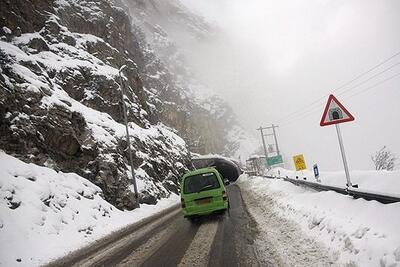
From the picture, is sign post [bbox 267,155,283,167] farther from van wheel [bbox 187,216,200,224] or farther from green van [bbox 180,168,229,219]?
green van [bbox 180,168,229,219]

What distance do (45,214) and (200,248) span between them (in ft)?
25.8

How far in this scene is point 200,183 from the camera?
13227 mm

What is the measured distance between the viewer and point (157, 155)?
1395 inches

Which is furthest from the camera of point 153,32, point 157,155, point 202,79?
point 202,79

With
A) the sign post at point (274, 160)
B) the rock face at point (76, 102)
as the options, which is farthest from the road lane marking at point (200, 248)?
the sign post at point (274, 160)

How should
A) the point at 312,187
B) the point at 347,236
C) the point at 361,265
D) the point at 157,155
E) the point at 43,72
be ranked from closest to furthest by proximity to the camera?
the point at 361,265 < the point at 347,236 < the point at 312,187 < the point at 43,72 < the point at 157,155

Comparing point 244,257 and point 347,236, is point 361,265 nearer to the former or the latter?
point 347,236

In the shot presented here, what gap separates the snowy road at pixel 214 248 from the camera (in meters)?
6.60

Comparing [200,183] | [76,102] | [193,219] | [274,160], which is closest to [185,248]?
[200,183]

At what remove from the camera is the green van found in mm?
12867

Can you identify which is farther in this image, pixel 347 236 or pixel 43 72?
pixel 43 72

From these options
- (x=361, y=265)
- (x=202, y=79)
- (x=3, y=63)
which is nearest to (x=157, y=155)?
(x=3, y=63)

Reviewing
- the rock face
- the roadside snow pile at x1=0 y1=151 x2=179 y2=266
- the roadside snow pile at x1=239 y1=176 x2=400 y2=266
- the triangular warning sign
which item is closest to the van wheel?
the roadside snow pile at x1=0 y1=151 x2=179 y2=266

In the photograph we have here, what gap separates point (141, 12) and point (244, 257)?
16772cm
